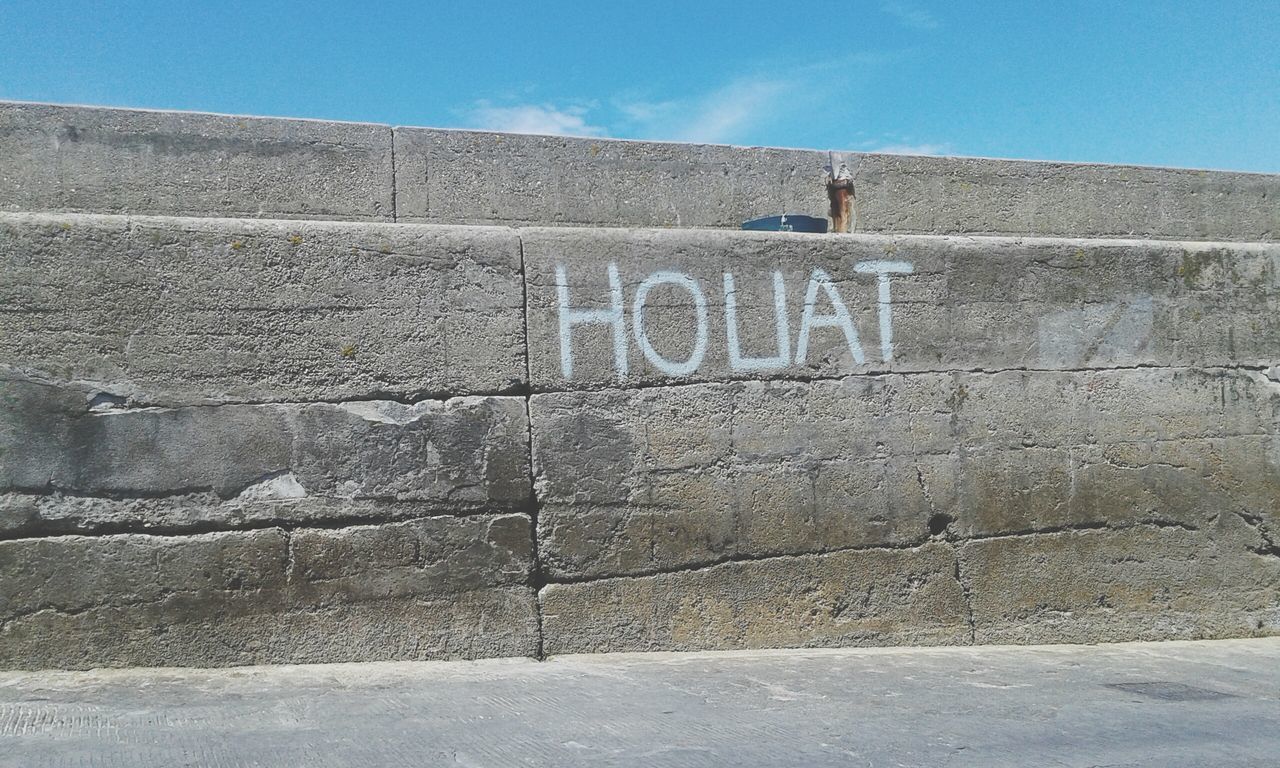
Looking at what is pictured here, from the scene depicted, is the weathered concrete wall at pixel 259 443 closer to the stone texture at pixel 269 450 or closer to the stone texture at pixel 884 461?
the stone texture at pixel 269 450

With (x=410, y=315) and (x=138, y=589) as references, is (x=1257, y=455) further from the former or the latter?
(x=138, y=589)

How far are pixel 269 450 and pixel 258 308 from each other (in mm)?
567

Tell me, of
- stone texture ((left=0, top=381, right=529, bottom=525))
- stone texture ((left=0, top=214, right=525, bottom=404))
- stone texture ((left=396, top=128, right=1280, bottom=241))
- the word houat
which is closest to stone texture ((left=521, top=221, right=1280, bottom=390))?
the word houat

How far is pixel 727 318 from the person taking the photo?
16.1 feet

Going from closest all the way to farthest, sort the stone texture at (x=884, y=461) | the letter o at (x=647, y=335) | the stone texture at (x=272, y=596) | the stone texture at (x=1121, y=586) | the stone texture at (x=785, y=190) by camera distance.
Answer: the stone texture at (x=272, y=596), the stone texture at (x=884, y=461), the letter o at (x=647, y=335), the stone texture at (x=1121, y=586), the stone texture at (x=785, y=190)

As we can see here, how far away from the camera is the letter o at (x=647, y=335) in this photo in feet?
15.7

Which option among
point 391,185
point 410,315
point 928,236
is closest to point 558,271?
point 410,315

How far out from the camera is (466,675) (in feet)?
13.9

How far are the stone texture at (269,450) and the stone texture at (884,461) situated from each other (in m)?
0.26

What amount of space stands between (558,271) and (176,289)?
5.04 feet

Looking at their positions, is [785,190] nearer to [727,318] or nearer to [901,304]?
[901,304]

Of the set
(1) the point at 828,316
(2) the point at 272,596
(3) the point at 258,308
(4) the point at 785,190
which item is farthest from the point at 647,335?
(2) the point at 272,596

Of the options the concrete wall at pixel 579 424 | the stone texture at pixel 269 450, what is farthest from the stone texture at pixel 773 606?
the stone texture at pixel 269 450

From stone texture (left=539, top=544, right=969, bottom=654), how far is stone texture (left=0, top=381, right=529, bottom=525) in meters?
0.60
